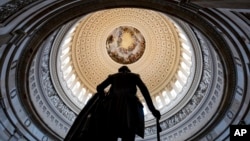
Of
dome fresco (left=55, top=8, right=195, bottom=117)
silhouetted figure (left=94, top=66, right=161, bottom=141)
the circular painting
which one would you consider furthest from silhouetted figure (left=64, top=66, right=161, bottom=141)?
the circular painting

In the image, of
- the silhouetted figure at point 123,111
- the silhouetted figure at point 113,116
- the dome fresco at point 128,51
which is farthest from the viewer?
the dome fresco at point 128,51

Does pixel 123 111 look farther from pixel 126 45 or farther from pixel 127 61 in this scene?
pixel 126 45

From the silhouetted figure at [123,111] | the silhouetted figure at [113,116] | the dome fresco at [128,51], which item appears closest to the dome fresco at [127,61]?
the dome fresco at [128,51]

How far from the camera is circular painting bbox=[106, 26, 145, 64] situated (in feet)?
64.8

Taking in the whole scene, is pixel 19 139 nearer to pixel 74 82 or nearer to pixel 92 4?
pixel 92 4

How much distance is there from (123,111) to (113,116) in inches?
6.4

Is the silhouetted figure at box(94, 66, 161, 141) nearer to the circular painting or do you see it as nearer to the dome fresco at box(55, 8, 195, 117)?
the dome fresco at box(55, 8, 195, 117)

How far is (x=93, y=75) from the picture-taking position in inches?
731

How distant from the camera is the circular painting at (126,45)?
1977cm

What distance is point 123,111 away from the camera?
4.84 metres

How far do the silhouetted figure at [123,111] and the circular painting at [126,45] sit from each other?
14.1 metres

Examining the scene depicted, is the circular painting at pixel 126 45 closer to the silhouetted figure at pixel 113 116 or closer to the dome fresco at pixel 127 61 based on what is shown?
the dome fresco at pixel 127 61

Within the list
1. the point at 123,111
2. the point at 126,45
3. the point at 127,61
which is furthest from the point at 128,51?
the point at 123,111

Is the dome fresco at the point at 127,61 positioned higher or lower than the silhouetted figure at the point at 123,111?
higher
